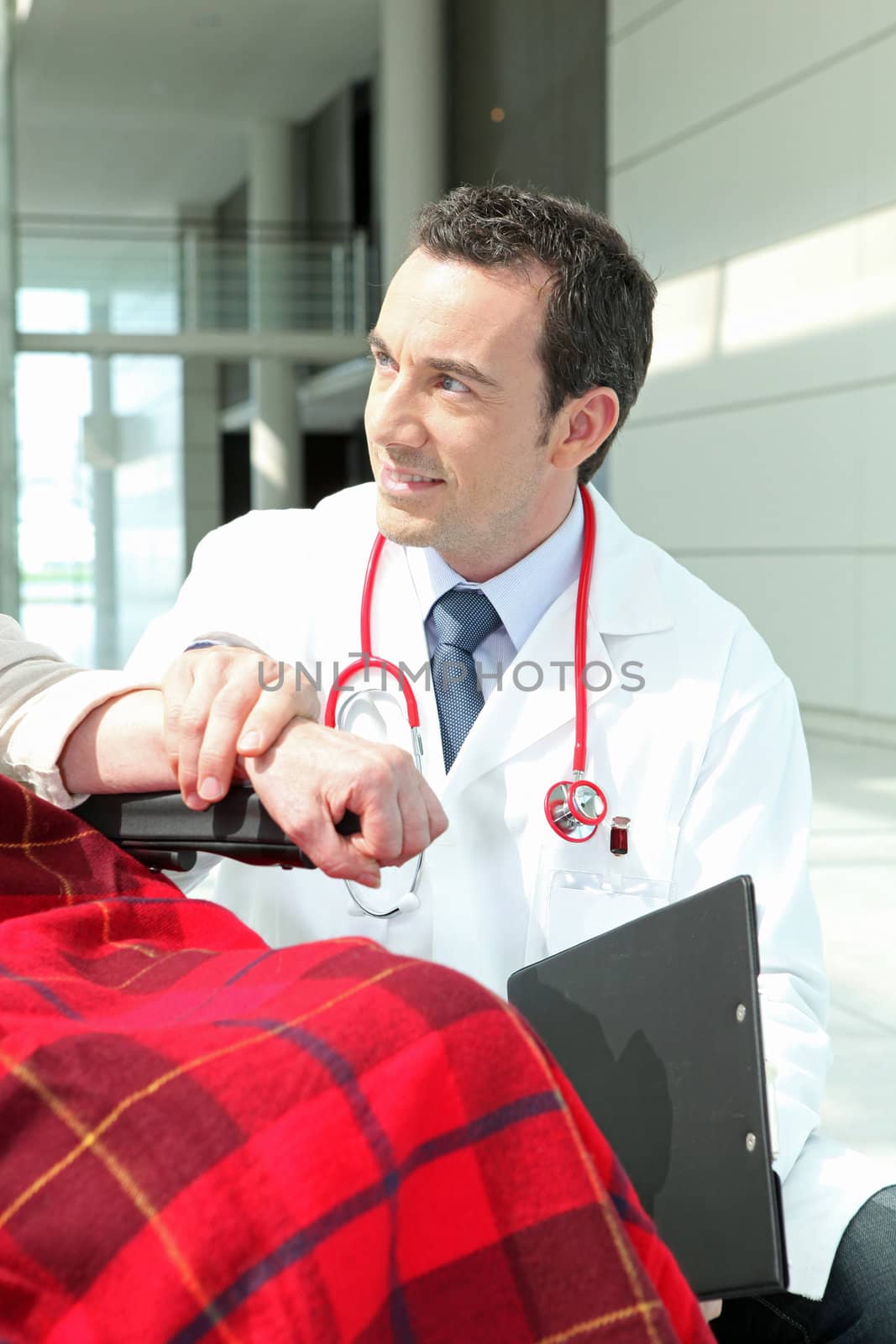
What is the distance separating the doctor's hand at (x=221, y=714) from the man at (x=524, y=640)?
33 centimetres

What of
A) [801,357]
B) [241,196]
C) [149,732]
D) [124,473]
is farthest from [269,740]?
[124,473]

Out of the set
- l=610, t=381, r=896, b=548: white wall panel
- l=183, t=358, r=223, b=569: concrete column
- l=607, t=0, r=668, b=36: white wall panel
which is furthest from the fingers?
l=183, t=358, r=223, b=569: concrete column

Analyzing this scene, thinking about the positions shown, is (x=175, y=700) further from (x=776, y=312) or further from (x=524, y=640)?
(x=776, y=312)

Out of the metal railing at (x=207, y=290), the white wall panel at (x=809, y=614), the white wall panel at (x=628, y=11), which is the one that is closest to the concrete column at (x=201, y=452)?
the metal railing at (x=207, y=290)

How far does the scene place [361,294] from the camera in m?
12.2

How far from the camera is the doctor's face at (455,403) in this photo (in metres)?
1.44

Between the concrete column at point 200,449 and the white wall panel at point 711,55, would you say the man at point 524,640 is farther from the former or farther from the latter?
the concrete column at point 200,449

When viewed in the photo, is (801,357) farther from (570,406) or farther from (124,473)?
(124,473)

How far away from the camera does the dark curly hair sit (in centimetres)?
145

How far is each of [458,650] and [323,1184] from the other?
98 centimetres

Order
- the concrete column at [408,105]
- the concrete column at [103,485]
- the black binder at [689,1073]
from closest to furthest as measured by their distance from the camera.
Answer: the black binder at [689,1073]
the concrete column at [408,105]
the concrete column at [103,485]

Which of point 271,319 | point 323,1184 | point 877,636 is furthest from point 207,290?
point 323,1184

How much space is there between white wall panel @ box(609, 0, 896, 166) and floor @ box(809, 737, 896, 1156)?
369cm

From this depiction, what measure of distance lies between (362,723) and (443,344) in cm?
41
